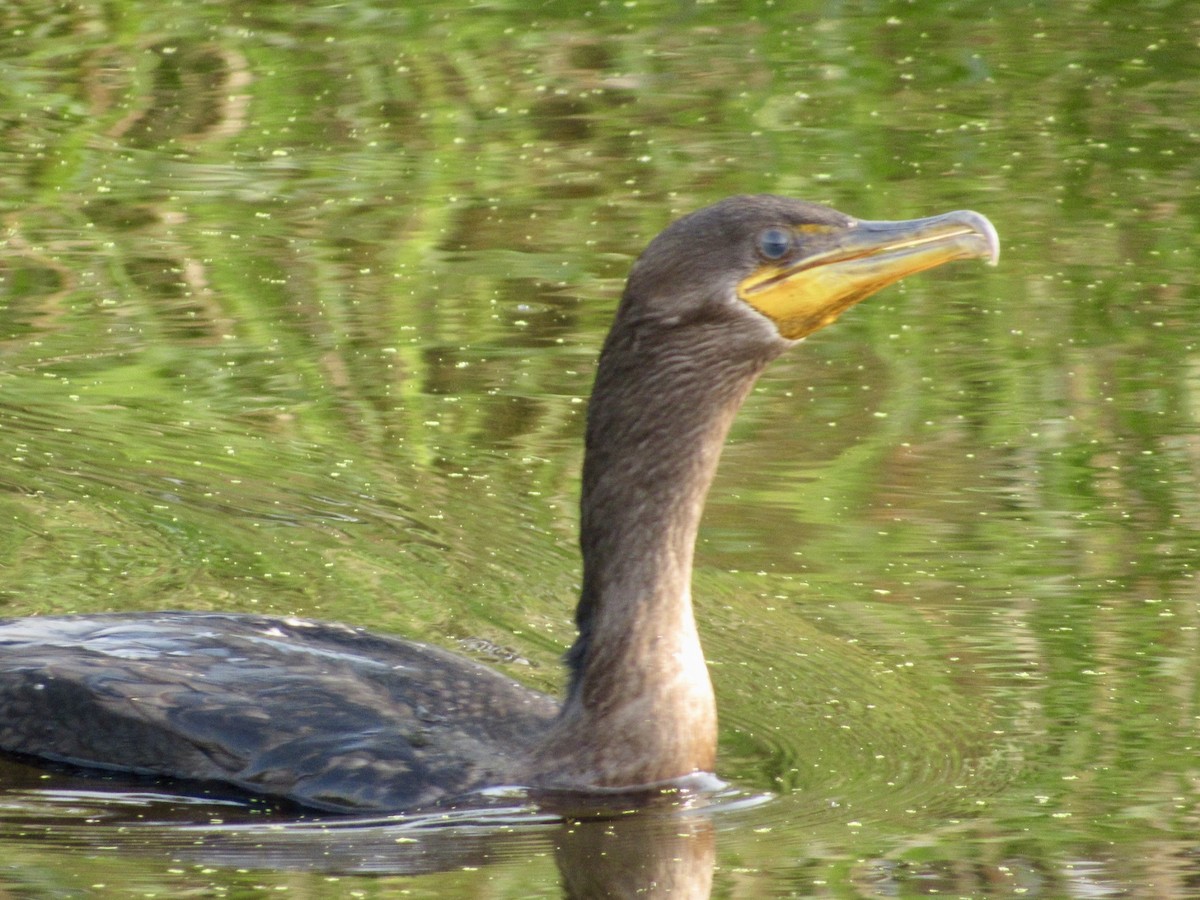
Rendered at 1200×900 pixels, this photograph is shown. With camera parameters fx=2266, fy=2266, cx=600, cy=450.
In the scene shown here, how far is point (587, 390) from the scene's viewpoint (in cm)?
834

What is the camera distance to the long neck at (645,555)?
550 cm

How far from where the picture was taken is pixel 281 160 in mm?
11430

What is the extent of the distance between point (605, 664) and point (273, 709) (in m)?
0.82

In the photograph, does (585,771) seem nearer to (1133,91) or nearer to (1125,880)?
(1125,880)

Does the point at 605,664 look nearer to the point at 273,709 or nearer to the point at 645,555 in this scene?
the point at 645,555

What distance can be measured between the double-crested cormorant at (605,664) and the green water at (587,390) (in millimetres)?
197

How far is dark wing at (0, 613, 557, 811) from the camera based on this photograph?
5383 mm

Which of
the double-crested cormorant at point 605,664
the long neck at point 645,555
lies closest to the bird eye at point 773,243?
the double-crested cormorant at point 605,664

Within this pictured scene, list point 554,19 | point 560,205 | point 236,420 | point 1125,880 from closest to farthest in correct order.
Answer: point 1125,880, point 236,420, point 560,205, point 554,19

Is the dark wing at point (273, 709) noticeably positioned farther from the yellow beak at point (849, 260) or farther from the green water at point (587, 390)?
the yellow beak at point (849, 260)

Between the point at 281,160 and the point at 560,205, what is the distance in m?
1.60

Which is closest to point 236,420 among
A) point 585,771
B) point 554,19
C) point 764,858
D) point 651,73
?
point 585,771

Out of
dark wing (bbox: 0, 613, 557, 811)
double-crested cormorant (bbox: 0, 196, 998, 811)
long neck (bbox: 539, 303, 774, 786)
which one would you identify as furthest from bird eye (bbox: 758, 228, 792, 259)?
dark wing (bbox: 0, 613, 557, 811)

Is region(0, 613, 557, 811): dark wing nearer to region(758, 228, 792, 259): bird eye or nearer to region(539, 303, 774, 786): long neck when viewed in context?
region(539, 303, 774, 786): long neck
